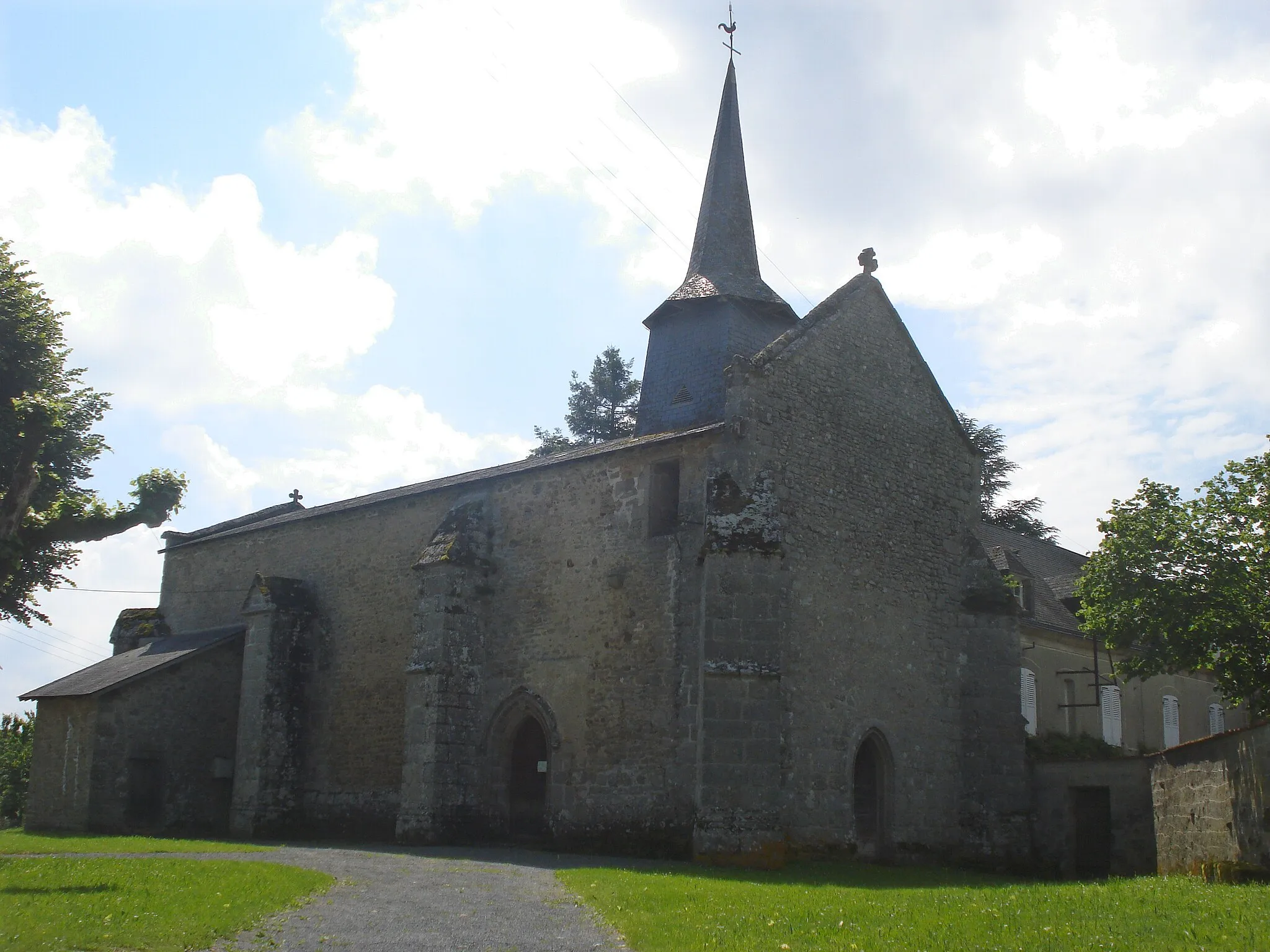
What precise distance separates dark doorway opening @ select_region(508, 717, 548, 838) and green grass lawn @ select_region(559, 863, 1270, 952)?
555 cm

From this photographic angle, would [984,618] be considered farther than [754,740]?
Yes

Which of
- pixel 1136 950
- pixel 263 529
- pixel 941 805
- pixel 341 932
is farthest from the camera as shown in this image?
pixel 263 529

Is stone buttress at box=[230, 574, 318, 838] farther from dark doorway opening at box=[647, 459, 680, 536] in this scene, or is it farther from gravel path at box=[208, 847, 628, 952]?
dark doorway opening at box=[647, 459, 680, 536]

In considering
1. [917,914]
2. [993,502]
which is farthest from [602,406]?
[917,914]

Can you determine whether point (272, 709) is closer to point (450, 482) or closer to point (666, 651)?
point (450, 482)

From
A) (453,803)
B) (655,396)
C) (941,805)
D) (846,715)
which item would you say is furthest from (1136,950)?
(655,396)

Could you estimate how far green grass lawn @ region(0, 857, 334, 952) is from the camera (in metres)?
9.15

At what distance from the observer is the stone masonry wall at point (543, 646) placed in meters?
18.5

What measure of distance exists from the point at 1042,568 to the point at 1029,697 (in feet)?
19.3

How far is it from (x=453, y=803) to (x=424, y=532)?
19.0 feet

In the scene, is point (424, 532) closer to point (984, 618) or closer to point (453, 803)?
point (453, 803)

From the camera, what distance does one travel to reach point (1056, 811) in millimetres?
20562

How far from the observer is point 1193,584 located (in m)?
19.7

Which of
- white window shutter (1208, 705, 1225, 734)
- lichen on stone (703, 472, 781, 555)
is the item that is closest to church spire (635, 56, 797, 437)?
lichen on stone (703, 472, 781, 555)
